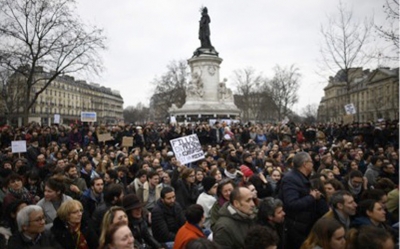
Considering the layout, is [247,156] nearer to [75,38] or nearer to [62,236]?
[62,236]

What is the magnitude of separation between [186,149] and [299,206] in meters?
6.53

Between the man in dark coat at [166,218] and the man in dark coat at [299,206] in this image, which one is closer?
the man in dark coat at [299,206]

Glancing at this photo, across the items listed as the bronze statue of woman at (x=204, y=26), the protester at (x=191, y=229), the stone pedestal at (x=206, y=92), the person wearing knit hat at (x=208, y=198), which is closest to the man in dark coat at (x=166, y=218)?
the person wearing knit hat at (x=208, y=198)

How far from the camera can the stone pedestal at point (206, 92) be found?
35.1 metres

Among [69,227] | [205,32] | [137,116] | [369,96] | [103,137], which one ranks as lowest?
[69,227]

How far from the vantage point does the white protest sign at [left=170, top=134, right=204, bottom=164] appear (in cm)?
1071

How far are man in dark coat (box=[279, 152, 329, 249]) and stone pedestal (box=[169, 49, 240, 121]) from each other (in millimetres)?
30009

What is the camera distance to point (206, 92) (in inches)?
1421

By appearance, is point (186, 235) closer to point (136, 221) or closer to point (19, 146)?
point (136, 221)

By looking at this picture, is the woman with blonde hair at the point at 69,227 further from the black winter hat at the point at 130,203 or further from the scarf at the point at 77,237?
the black winter hat at the point at 130,203

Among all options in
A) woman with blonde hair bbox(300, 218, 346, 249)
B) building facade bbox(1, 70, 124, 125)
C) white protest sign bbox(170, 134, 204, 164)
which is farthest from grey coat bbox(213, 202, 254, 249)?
building facade bbox(1, 70, 124, 125)

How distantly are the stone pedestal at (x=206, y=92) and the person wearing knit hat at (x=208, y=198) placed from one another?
2847cm

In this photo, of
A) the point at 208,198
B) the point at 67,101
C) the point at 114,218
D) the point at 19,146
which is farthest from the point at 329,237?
the point at 67,101

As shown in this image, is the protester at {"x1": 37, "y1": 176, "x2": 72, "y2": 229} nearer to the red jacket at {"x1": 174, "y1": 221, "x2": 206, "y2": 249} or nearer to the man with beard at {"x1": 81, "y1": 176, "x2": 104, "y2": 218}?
the man with beard at {"x1": 81, "y1": 176, "x2": 104, "y2": 218}
